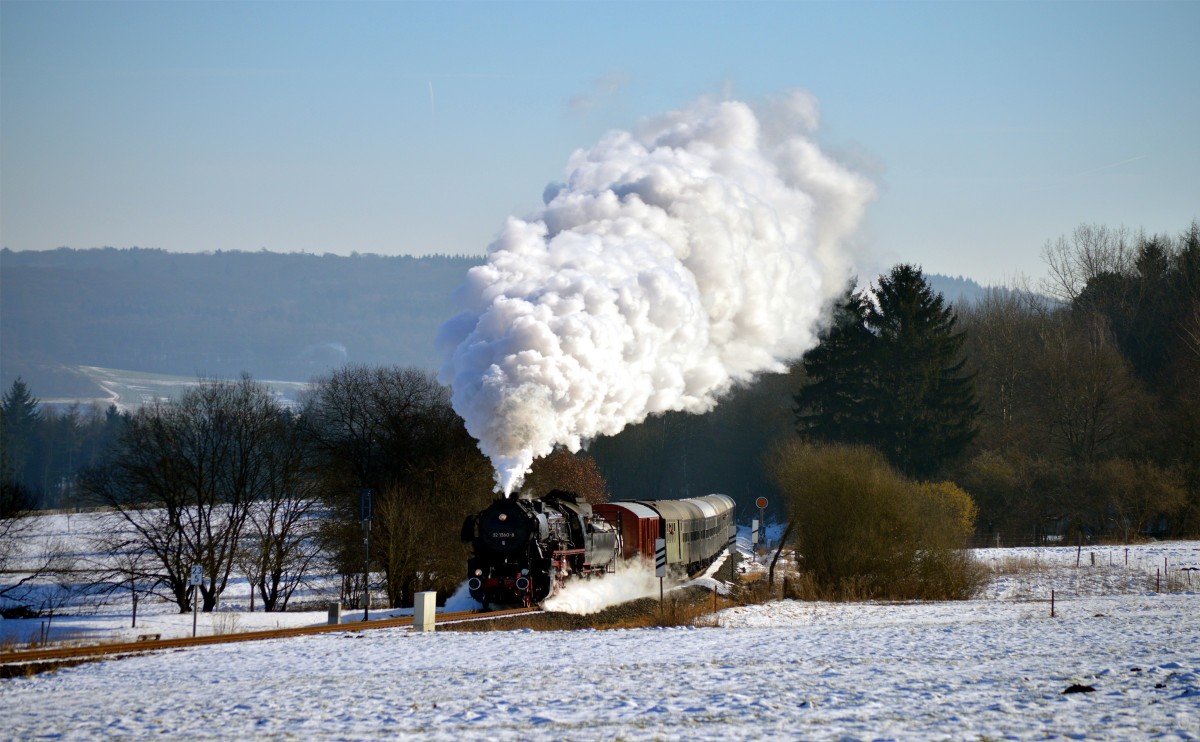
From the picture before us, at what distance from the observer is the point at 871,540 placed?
124ft

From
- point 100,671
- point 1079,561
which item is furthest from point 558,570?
point 1079,561

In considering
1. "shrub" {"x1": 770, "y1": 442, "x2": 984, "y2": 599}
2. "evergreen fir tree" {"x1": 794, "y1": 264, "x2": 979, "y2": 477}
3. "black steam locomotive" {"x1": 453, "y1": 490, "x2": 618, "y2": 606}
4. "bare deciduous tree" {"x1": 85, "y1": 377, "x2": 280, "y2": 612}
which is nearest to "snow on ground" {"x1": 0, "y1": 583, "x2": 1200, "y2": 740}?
"black steam locomotive" {"x1": 453, "y1": 490, "x2": 618, "y2": 606}

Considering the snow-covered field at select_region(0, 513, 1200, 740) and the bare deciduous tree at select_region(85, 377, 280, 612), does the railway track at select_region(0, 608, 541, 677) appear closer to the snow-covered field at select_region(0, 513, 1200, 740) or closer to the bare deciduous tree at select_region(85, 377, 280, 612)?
the snow-covered field at select_region(0, 513, 1200, 740)

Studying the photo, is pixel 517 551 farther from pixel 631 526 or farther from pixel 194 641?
pixel 631 526

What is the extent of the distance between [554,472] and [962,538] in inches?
1239

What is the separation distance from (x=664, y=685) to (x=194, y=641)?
1169 centimetres

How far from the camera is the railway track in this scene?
790 inches

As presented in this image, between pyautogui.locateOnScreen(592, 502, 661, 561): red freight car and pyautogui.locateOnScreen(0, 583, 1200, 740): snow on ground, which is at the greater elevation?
pyautogui.locateOnScreen(592, 502, 661, 561): red freight car

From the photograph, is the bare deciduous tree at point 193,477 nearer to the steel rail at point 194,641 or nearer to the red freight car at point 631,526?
the red freight car at point 631,526

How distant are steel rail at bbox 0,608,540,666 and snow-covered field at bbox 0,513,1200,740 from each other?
98cm

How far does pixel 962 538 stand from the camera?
40.8 m

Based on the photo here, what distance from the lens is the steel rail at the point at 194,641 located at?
20.5 meters

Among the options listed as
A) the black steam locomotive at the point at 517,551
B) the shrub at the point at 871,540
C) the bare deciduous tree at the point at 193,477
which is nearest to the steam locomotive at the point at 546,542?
the black steam locomotive at the point at 517,551

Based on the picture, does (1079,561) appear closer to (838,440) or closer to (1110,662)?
(838,440)
